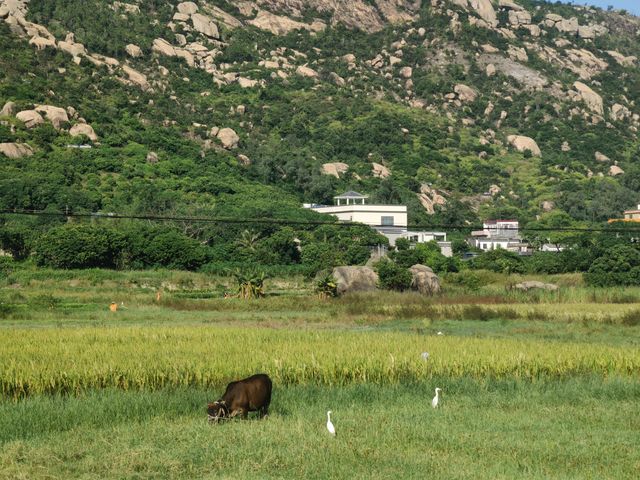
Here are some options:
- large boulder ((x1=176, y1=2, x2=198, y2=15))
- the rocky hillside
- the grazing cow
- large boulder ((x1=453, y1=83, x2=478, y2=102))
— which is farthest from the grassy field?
large boulder ((x1=176, y1=2, x2=198, y2=15))

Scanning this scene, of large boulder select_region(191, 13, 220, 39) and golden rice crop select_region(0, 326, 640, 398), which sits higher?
large boulder select_region(191, 13, 220, 39)

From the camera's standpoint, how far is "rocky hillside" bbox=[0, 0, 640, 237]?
102m

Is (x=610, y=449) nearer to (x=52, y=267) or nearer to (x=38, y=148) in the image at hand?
(x=52, y=267)

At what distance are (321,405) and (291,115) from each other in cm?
13418

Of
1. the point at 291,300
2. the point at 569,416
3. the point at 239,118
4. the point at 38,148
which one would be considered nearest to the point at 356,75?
the point at 239,118

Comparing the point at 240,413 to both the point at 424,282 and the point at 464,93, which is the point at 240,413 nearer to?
the point at 424,282

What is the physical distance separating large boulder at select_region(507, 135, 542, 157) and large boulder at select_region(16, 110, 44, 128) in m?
84.6

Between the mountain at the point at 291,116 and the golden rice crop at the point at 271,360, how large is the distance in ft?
199

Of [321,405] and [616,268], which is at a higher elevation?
[616,268]

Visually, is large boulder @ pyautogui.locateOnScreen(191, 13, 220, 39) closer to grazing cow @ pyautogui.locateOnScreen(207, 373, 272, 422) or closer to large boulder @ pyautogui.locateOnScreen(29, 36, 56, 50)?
large boulder @ pyautogui.locateOnScreen(29, 36, 56, 50)

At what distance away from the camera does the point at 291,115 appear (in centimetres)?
15125

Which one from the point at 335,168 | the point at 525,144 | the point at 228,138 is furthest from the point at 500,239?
the point at 525,144

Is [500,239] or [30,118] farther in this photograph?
[500,239]

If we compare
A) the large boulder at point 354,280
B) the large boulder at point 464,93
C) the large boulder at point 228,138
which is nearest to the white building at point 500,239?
the large boulder at point 228,138
